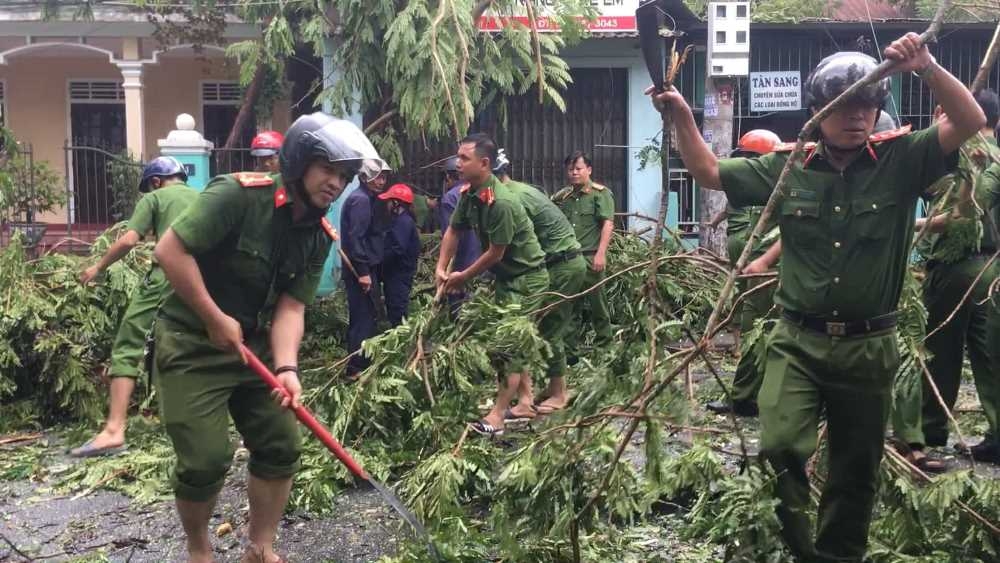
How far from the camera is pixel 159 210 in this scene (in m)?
6.39

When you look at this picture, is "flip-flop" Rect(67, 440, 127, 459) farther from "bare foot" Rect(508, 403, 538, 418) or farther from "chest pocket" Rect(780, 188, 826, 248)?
"chest pocket" Rect(780, 188, 826, 248)

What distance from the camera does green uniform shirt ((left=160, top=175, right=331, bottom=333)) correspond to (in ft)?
12.6

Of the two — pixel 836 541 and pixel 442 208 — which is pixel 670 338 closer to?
pixel 836 541

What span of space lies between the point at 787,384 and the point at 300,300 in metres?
1.96

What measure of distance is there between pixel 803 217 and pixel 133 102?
12.9 metres

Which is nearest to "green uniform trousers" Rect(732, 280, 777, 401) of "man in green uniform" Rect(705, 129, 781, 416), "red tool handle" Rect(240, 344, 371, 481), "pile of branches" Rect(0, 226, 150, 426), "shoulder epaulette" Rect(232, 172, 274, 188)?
"man in green uniform" Rect(705, 129, 781, 416)

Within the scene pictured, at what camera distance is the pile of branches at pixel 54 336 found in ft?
23.4

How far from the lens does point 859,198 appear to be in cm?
369

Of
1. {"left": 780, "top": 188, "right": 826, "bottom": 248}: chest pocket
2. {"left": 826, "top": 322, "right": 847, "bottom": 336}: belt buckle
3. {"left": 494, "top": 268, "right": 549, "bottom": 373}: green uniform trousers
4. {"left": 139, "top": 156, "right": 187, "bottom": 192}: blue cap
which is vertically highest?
{"left": 139, "top": 156, "right": 187, "bottom": 192}: blue cap

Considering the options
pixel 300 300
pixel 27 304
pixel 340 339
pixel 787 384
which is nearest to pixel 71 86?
pixel 340 339

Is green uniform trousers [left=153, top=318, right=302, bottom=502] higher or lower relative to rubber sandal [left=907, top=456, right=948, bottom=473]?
higher

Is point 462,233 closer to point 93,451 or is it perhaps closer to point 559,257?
point 559,257

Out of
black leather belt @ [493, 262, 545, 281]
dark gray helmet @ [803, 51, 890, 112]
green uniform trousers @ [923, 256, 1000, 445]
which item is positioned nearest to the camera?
dark gray helmet @ [803, 51, 890, 112]

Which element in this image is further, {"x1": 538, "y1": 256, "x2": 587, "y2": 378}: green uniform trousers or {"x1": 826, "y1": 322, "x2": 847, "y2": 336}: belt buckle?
{"x1": 538, "y1": 256, "x2": 587, "y2": 378}: green uniform trousers
